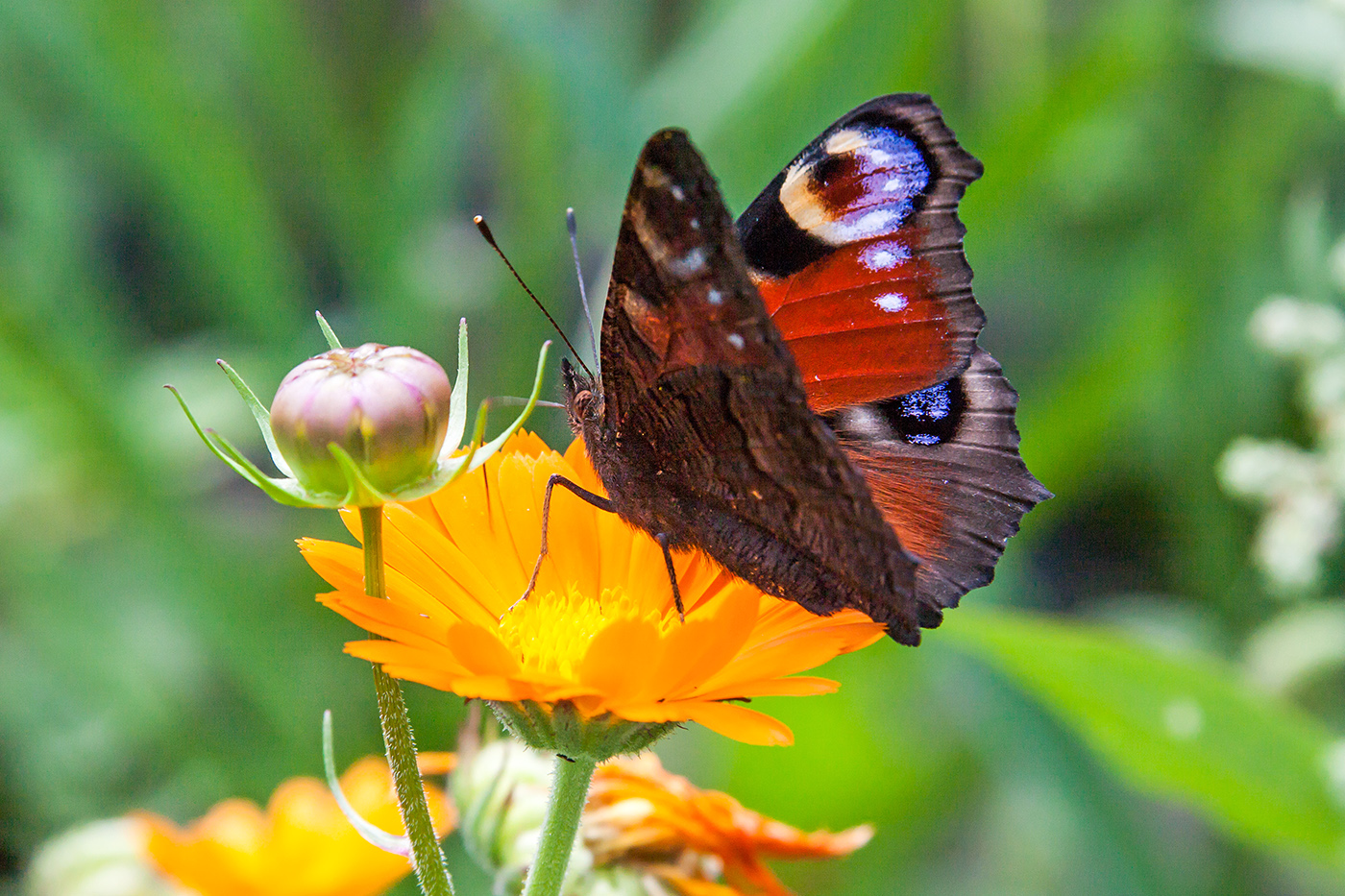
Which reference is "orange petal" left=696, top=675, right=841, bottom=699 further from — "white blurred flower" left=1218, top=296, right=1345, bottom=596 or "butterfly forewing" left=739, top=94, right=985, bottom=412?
"white blurred flower" left=1218, top=296, right=1345, bottom=596

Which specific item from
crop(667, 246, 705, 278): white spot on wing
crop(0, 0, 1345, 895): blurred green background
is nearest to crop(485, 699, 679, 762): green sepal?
crop(667, 246, 705, 278): white spot on wing

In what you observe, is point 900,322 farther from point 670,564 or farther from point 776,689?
point 776,689

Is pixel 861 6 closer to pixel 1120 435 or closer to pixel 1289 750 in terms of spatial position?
pixel 1120 435

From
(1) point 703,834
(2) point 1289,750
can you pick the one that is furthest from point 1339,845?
(1) point 703,834

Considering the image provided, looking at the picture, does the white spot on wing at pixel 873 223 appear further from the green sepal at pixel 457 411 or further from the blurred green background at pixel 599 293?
the blurred green background at pixel 599 293

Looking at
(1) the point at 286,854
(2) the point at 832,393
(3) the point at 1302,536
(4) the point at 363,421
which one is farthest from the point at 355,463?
(3) the point at 1302,536

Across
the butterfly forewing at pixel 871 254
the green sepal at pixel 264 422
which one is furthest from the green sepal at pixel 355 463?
the butterfly forewing at pixel 871 254
